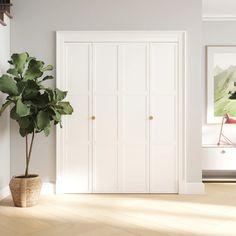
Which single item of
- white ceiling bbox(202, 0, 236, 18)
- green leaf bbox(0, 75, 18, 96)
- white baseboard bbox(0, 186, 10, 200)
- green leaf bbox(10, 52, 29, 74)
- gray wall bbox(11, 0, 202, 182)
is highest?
white ceiling bbox(202, 0, 236, 18)

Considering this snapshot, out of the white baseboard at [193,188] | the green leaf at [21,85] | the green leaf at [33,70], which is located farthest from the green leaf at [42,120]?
the white baseboard at [193,188]

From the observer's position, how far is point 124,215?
11.2 feet

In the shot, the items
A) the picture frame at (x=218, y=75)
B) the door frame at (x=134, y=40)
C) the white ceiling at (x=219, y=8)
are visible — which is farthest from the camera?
the picture frame at (x=218, y=75)

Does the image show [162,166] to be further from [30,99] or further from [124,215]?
[30,99]

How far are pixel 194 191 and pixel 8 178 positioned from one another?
93.8 inches

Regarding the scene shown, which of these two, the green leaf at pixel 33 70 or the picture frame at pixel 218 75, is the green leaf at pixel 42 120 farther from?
the picture frame at pixel 218 75

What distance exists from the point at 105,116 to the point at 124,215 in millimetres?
1399

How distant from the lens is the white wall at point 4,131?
13.3ft

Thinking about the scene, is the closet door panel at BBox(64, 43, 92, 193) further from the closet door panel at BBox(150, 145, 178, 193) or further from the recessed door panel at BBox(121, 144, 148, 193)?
the closet door panel at BBox(150, 145, 178, 193)

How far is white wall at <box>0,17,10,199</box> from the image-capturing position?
406cm

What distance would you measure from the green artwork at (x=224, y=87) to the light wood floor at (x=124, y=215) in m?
1.48

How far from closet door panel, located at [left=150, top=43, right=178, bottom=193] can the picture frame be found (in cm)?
116

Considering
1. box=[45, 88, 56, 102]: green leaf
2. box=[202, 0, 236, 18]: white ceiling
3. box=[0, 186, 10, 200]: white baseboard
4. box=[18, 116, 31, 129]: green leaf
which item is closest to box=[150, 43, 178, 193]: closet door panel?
box=[202, 0, 236, 18]: white ceiling

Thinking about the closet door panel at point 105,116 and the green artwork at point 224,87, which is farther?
the green artwork at point 224,87
